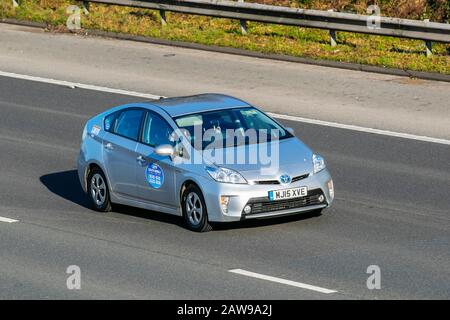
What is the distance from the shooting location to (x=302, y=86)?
23.9 metres

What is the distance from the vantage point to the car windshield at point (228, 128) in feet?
50.9

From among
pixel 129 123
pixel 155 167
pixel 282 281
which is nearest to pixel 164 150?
pixel 155 167

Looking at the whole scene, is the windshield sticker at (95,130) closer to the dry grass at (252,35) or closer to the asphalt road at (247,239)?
the asphalt road at (247,239)

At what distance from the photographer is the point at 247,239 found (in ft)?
48.1

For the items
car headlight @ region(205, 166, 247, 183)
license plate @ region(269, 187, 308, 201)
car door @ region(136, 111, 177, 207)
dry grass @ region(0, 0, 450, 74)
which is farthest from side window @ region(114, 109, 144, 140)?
dry grass @ region(0, 0, 450, 74)

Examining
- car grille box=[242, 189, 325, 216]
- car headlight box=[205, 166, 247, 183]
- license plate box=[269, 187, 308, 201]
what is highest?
car headlight box=[205, 166, 247, 183]

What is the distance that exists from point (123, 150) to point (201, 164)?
155 centimetres

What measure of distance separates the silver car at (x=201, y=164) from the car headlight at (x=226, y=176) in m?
0.01

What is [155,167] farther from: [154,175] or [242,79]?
[242,79]

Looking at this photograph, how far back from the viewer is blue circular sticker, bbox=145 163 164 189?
15.5 meters

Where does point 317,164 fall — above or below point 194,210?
above

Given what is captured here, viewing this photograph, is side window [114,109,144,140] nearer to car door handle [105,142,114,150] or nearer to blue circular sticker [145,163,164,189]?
car door handle [105,142,114,150]

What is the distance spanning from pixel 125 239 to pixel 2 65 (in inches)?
493

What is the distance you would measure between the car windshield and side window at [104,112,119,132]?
4.23 feet
